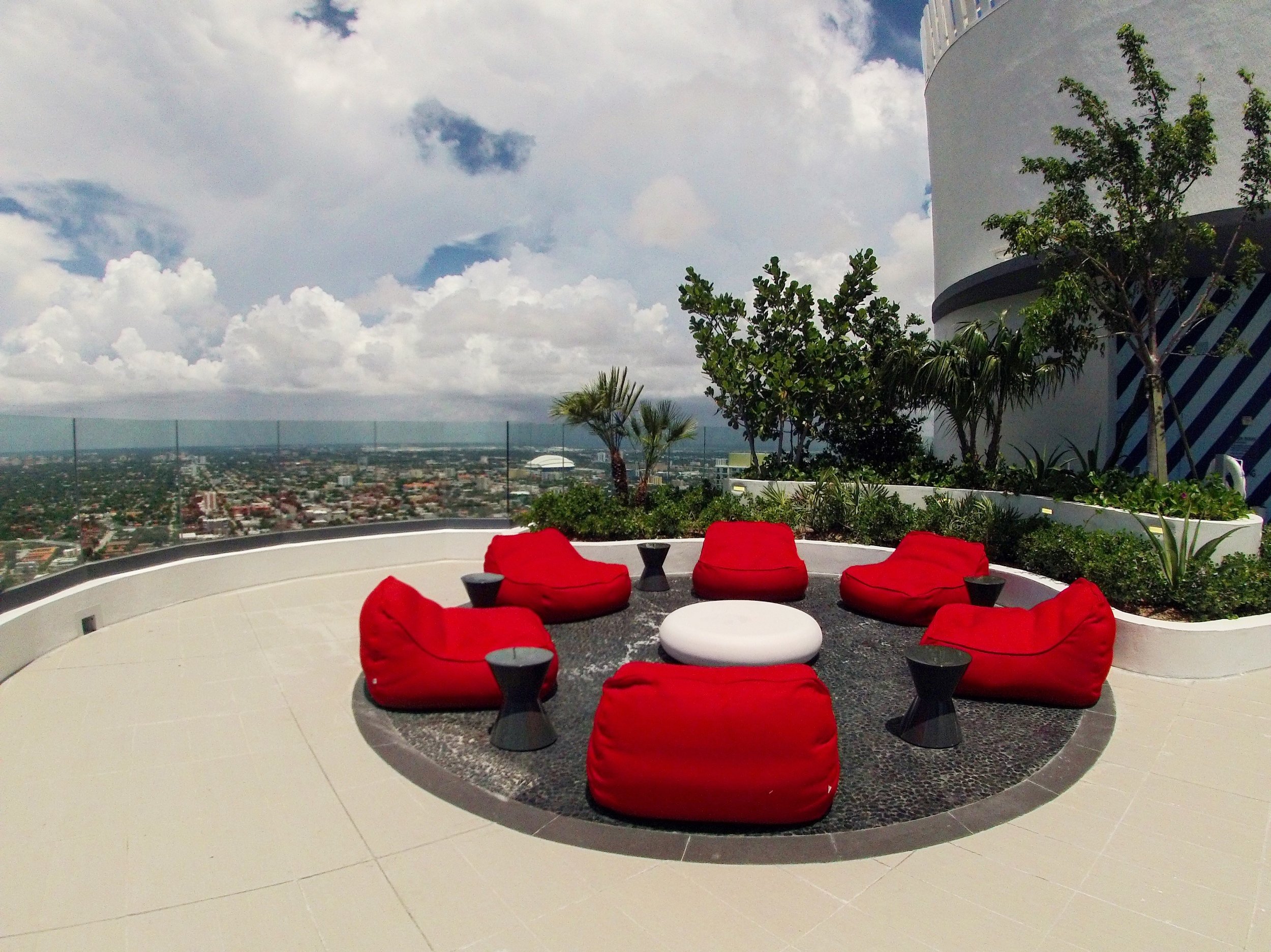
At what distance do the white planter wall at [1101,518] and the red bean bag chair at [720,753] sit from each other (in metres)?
5.84

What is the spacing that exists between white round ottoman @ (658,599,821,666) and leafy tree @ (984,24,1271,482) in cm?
580

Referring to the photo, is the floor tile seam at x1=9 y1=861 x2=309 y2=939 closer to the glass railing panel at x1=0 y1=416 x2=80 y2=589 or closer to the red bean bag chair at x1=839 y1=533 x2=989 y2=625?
the glass railing panel at x1=0 y1=416 x2=80 y2=589

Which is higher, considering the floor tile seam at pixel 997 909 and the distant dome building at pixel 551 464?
the distant dome building at pixel 551 464

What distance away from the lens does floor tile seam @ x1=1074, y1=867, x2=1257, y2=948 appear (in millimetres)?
2992

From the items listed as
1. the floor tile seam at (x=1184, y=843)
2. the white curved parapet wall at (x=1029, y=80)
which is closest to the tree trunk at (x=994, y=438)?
the white curved parapet wall at (x=1029, y=80)

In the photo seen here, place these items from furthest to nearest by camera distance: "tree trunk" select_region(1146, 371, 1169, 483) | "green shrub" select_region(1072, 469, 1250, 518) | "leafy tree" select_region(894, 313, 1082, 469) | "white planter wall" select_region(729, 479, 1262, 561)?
1. "leafy tree" select_region(894, 313, 1082, 469)
2. "tree trunk" select_region(1146, 371, 1169, 483)
3. "green shrub" select_region(1072, 469, 1250, 518)
4. "white planter wall" select_region(729, 479, 1262, 561)

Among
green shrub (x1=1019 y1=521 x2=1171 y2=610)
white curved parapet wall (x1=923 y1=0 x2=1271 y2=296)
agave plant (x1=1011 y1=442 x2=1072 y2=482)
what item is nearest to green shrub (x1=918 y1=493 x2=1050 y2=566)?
green shrub (x1=1019 y1=521 x2=1171 y2=610)

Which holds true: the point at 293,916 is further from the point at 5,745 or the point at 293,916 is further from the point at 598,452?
the point at 598,452

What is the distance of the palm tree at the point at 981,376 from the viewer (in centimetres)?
1082

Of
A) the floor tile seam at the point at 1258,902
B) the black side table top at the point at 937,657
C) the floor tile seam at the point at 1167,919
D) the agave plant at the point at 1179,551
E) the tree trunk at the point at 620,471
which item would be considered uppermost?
the tree trunk at the point at 620,471

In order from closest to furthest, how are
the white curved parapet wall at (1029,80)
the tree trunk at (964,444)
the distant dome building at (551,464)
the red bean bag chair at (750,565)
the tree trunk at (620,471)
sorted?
the red bean bag chair at (750,565) → the white curved parapet wall at (1029,80) → the tree trunk at (964,444) → the tree trunk at (620,471) → the distant dome building at (551,464)

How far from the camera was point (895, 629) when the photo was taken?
7.56 m

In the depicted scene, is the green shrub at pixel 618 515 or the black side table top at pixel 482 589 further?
the green shrub at pixel 618 515

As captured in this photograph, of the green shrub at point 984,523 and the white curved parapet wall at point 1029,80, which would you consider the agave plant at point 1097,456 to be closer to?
the green shrub at point 984,523
